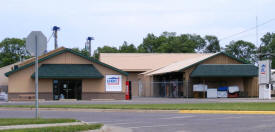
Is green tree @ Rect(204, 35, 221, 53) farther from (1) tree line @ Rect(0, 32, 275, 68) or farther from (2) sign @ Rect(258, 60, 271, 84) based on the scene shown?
(2) sign @ Rect(258, 60, 271, 84)

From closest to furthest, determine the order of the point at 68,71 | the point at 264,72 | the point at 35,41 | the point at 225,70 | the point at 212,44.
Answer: the point at 35,41
the point at 264,72
the point at 68,71
the point at 225,70
the point at 212,44

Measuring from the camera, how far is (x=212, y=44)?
105 m

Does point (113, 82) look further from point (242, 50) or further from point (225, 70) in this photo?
point (242, 50)

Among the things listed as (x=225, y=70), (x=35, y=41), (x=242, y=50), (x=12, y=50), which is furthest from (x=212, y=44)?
(x=35, y=41)

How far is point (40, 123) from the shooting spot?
14.0 m

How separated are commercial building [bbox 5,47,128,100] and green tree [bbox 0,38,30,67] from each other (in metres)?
54.4

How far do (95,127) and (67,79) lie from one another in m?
27.8

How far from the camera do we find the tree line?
9362 centimetres

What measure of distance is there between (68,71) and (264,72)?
17.7 m

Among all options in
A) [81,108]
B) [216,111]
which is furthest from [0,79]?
[216,111]

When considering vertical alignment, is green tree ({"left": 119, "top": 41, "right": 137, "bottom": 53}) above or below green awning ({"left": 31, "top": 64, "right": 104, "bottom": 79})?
above

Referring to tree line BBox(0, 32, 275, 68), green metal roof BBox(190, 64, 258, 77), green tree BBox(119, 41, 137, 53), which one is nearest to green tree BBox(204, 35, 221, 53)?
tree line BBox(0, 32, 275, 68)

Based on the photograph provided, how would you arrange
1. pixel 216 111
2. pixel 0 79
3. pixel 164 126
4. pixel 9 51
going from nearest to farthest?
pixel 164 126 → pixel 216 111 → pixel 0 79 → pixel 9 51

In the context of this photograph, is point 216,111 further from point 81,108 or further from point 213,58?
point 213,58
